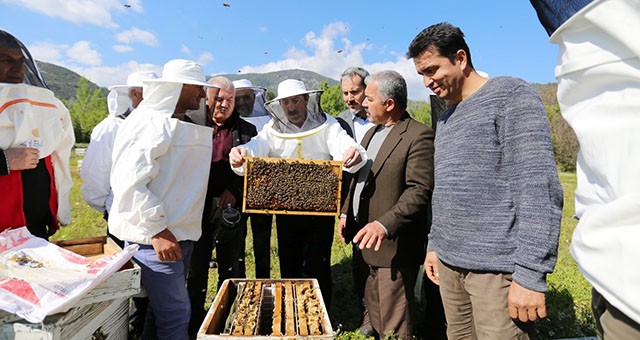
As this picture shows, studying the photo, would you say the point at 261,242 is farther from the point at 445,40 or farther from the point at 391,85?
the point at 445,40

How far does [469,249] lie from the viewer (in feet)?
7.36

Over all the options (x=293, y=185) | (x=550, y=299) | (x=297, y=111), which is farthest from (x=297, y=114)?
(x=550, y=299)

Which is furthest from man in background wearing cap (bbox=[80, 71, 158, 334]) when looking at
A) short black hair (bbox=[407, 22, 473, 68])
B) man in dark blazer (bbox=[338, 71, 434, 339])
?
short black hair (bbox=[407, 22, 473, 68])

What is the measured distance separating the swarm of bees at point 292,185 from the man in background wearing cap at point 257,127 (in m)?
1.26

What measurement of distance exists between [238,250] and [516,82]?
10.6 feet

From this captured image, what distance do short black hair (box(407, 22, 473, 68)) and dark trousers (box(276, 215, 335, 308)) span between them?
85.5 inches

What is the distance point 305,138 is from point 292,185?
66 centimetres

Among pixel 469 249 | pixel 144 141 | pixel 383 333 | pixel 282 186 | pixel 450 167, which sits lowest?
pixel 383 333

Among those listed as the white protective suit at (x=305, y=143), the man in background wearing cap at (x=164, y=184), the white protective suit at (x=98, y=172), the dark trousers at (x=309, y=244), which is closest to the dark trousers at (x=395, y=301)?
the dark trousers at (x=309, y=244)

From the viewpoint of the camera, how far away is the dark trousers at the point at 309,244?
4.13 m

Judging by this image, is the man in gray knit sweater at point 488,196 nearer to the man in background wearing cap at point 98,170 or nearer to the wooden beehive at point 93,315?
the wooden beehive at point 93,315

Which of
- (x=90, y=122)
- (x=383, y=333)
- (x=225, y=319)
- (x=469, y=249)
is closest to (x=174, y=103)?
Answer: (x=225, y=319)

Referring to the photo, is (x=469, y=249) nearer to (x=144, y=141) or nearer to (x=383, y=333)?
(x=383, y=333)

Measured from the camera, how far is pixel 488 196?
86.0 inches
